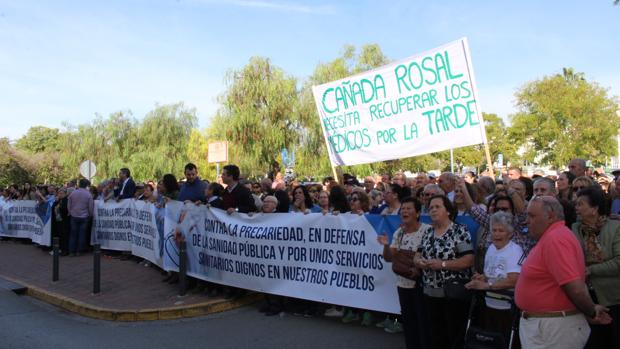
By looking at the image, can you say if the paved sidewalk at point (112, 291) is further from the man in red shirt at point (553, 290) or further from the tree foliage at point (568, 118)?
the tree foliage at point (568, 118)

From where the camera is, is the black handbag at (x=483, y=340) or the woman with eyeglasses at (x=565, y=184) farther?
the woman with eyeglasses at (x=565, y=184)

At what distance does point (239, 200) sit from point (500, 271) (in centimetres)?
455

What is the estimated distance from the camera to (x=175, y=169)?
1923 inches

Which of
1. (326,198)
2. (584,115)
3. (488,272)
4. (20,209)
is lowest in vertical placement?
(488,272)

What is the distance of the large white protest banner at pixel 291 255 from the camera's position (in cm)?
618

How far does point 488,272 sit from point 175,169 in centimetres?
4673

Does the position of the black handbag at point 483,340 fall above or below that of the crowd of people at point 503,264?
below

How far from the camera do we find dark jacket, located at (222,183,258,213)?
25.9ft

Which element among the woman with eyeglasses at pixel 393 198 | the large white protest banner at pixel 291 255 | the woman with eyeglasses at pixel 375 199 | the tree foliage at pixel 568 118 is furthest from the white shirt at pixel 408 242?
the tree foliage at pixel 568 118

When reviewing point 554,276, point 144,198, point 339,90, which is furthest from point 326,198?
point 144,198

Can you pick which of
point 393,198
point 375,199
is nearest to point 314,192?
point 375,199

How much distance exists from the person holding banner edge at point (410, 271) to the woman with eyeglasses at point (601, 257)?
1.33 metres

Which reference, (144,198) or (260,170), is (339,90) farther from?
(260,170)

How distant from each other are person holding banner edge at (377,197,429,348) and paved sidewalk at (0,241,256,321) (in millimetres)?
3561
